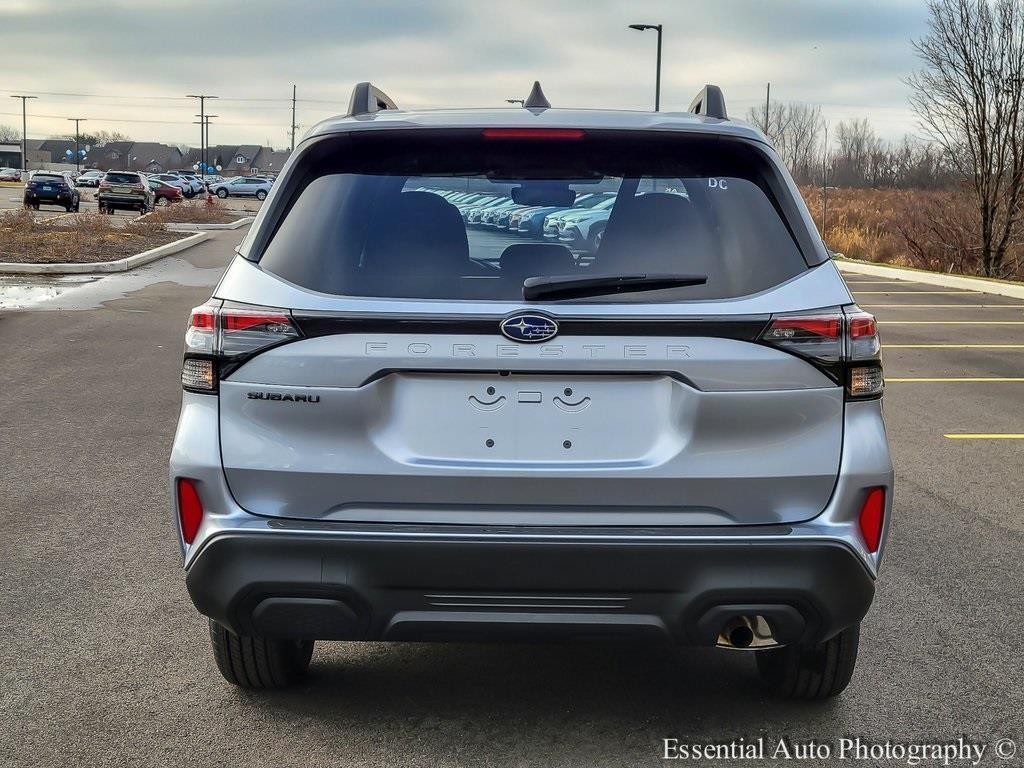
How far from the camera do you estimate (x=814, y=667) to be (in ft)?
12.4

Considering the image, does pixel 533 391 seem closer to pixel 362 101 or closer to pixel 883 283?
pixel 362 101

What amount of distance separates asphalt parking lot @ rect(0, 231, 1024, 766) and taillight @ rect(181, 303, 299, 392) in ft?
3.68

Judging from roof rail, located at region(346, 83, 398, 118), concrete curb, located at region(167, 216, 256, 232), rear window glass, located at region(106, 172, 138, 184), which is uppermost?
rear window glass, located at region(106, 172, 138, 184)

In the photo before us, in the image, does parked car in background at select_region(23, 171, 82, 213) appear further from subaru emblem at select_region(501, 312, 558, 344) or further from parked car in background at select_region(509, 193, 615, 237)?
subaru emblem at select_region(501, 312, 558, 344)

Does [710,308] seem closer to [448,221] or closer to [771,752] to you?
[448,221]

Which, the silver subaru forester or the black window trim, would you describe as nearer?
the silver subaru forester

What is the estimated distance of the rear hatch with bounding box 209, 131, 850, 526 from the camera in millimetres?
3094

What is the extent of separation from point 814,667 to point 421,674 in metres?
1.30

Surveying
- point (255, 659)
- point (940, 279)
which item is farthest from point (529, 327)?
point (940, 279)

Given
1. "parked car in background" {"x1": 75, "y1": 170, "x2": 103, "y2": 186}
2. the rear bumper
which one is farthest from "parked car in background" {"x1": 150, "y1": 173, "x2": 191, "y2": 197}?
the rear bumper

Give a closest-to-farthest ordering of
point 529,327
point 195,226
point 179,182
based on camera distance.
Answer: point 529,327, point 195,226, point 179,182

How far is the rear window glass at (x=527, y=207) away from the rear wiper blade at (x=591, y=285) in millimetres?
50

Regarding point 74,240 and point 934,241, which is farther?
point 934,241

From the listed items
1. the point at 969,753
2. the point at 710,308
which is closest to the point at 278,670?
the point at 710,308
